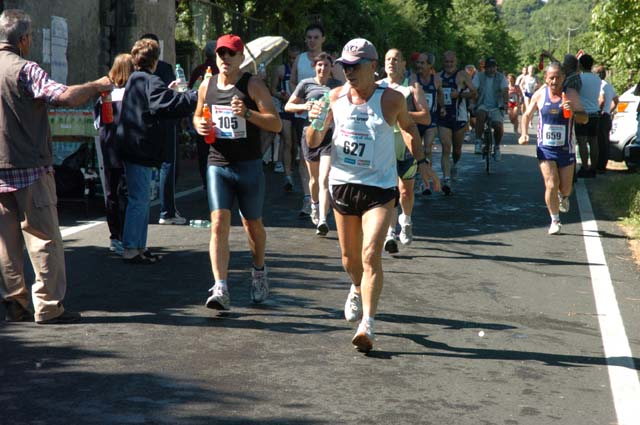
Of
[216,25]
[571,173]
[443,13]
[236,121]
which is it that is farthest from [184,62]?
Answer: [443,13]

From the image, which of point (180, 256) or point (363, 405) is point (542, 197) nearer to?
point (180, 256)

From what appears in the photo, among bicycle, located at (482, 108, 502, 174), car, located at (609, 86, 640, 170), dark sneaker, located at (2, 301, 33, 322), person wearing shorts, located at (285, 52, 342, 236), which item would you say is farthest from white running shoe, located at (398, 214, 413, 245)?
car, located at (609, 86, 640, 170)

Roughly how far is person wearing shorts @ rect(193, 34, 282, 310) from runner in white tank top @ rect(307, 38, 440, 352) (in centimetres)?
71

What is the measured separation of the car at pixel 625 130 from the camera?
20.5m

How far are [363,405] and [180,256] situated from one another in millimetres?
4895

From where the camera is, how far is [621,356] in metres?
6.87

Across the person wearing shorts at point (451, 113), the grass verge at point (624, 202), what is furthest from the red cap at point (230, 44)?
the person wearing shorts at point (451, 113)

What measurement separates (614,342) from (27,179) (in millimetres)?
4013

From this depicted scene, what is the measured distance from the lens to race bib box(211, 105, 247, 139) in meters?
7.73

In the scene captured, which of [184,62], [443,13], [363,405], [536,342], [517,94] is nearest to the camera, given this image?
[363,405]

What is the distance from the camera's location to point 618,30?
17.2 m

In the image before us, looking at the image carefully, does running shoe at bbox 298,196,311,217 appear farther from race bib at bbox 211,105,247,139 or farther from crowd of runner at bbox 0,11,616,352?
race bib at bbox 211,105,247,139

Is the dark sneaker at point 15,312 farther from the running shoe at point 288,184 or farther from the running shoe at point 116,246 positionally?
the running shoe at point 288,184

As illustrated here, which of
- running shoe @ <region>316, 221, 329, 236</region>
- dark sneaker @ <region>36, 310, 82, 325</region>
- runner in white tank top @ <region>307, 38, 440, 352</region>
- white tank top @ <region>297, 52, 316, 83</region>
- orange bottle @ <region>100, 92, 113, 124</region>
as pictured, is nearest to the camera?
runner in white tank top @ <region>307, 38, 440, 352</region>
